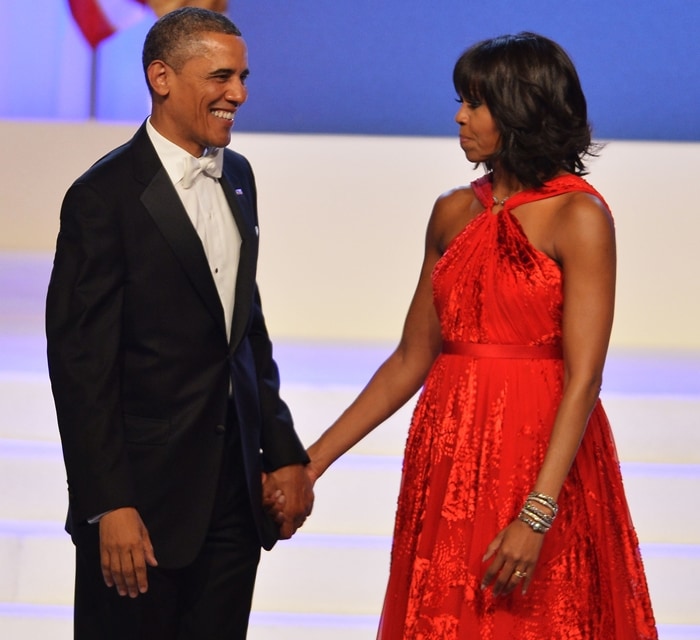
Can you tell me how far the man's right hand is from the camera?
1.96 m

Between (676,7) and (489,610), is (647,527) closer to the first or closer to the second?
(489,610)

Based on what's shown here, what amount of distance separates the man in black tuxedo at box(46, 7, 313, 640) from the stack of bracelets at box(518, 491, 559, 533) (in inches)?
19.6

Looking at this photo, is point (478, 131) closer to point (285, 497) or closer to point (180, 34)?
point (180, 34)

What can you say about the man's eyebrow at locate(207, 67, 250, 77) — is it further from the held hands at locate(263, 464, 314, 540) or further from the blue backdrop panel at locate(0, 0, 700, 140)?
the blue backdrop panel at locate(0, 0, 700, 140)

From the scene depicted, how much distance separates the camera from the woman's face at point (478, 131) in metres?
2.09

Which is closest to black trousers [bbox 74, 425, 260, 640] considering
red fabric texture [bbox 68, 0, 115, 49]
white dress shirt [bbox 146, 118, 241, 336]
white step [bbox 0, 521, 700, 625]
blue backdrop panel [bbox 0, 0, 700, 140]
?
white dress shirt [bbox 146, 118, 241, 336]

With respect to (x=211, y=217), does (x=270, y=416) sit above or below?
below

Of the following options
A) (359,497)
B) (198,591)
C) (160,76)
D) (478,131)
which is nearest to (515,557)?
(198,591)

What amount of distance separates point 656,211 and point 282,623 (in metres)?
2.99

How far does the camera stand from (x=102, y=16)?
20.8 feet

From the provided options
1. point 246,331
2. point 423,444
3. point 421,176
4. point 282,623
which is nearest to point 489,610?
point 423,444

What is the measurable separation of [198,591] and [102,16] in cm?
475

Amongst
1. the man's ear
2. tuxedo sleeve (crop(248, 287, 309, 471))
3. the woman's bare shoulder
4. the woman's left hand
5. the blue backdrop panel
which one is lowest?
the woman's left hand

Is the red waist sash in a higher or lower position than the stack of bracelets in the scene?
higher
